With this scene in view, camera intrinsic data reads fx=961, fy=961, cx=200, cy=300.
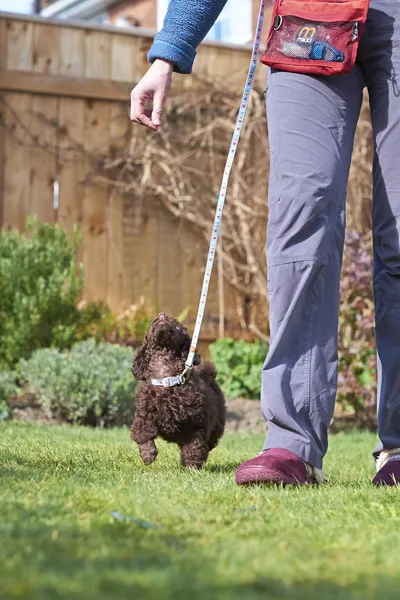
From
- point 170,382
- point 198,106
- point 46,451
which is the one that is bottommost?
point 46,451

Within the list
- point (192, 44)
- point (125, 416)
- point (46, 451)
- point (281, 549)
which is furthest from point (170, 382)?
point (125, 416)

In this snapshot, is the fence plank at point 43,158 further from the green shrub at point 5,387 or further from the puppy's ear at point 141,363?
the puppy's ear at point 141,363

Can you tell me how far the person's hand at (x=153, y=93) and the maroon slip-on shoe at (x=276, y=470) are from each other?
1.12m

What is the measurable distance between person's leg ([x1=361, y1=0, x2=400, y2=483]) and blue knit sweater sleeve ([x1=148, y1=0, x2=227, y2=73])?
1.79 ft

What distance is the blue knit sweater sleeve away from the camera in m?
3.17

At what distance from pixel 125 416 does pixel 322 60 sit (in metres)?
4.07

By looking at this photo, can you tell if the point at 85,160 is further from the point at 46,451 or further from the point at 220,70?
the point at 46,451

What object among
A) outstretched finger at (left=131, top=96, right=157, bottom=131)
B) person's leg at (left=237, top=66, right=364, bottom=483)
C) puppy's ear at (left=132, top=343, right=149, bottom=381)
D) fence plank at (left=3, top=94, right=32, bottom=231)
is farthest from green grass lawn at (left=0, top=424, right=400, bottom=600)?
fence plank at (left=3, top=94, right=32, bottom=231)

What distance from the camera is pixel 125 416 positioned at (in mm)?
6719

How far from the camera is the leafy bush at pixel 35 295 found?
23.8ft

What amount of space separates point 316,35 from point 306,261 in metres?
0.75

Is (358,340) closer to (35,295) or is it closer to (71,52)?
(35,295)

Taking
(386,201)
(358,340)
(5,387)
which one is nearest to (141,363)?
(386,201)

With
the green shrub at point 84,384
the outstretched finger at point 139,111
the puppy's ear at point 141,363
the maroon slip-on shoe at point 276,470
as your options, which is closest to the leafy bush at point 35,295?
the green shrub at point 84,384
